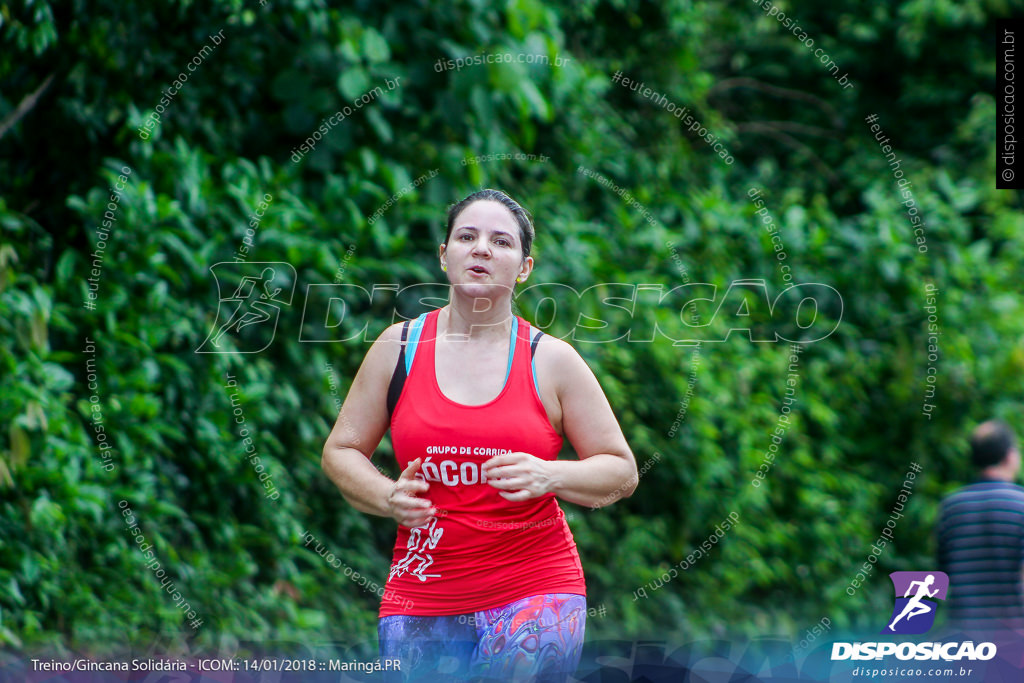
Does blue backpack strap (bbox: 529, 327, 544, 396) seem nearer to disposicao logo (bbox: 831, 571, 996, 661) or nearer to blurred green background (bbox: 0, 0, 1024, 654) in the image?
disposicao logo (bbox: 831, 571, 996, 661)

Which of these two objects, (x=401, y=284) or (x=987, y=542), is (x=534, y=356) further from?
(x=987, y=542)

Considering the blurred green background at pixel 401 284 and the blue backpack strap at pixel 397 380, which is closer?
the blue backpack strap at pixel 397 380

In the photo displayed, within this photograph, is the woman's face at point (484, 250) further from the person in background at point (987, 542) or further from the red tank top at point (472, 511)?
the person in background at point (987, 542)

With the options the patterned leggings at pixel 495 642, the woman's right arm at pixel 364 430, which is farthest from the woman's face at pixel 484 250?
the patterned leggings at pixel 495 642

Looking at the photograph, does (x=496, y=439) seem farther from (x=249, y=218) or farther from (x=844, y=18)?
(x=844, y=18)

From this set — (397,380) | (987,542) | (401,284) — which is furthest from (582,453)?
(987,542)

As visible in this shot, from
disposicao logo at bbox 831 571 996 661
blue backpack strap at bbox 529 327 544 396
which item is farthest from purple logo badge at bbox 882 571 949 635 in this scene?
blue backpack strap at bbox 529 327 544 396

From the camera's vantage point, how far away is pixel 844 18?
8.18 m

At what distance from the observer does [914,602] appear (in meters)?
3.70

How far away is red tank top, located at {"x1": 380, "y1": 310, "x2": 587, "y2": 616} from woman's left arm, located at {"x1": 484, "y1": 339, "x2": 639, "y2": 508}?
0.06m

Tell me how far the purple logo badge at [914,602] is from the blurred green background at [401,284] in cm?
175

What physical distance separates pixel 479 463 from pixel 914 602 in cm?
228

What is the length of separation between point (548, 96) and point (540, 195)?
25.3 inches

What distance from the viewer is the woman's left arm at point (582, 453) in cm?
216
